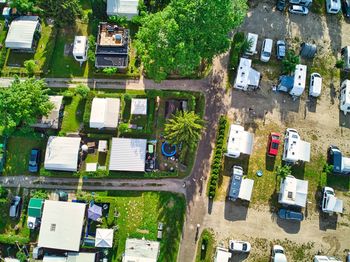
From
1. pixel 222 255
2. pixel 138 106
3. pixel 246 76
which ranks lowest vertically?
pixel 222 255

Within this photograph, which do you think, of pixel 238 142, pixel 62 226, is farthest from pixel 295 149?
pixel 62 226

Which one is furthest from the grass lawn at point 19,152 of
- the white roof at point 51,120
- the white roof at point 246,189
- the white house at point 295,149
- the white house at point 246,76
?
the white house at point 295,149

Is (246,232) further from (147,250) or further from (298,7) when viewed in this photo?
(298,7)

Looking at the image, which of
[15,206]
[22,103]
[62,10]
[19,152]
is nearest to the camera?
[22,103]

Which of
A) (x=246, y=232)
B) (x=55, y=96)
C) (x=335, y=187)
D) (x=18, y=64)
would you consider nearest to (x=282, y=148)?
(x=335, y=187)

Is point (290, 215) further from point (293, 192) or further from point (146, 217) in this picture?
point (146, 217)

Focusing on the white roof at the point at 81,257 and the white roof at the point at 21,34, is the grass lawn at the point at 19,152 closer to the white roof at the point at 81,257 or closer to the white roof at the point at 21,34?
the white roof at the point at 81,257
